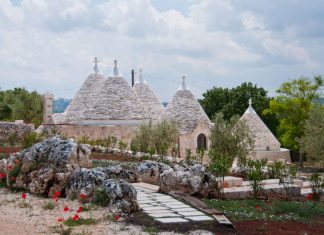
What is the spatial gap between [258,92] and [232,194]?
36.6 meters

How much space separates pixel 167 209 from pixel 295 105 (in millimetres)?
28043

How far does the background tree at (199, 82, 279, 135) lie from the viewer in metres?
45.0

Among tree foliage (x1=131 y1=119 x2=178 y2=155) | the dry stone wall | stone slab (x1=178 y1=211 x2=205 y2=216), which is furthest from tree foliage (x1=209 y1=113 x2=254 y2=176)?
the dry stone wall

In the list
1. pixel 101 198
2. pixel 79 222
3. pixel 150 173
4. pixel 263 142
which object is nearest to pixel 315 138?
pixel 263 142

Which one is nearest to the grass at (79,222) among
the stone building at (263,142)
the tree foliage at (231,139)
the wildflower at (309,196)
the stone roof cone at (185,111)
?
the wildflower at (309,196)

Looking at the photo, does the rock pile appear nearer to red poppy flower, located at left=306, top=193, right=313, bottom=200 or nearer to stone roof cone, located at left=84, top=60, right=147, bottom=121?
red poppy flower, located at left=306, top=193, right=313, bottom=200

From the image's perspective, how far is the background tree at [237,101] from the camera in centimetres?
4497

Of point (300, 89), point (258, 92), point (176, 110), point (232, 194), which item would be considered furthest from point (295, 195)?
point (258, 92)

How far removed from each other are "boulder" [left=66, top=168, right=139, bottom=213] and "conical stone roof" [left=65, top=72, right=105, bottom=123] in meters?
20.2

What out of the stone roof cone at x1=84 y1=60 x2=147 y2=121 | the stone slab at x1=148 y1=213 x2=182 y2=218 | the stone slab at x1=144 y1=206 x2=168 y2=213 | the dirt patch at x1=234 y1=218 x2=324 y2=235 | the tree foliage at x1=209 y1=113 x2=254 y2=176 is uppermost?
the stone roof cone at x1=84 y1=60 x2=147 y2=121

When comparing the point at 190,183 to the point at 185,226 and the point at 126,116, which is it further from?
the point at 126,116

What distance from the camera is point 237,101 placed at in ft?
152

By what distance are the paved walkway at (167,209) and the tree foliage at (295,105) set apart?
25892mm

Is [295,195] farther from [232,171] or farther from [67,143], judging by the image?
[67,143]
